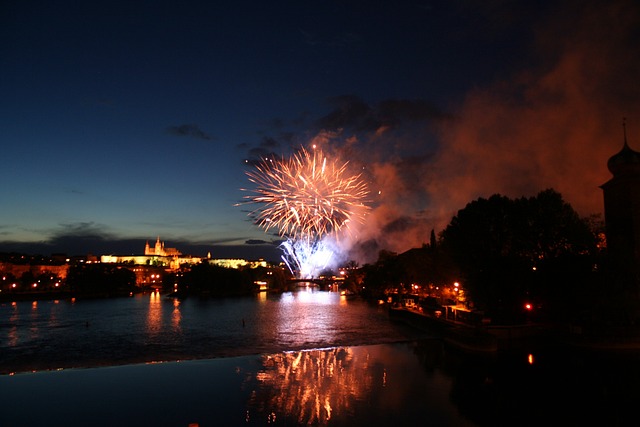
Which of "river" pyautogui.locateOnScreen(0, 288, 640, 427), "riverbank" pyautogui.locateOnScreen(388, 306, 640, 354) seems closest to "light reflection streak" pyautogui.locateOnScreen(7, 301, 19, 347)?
"river" pyautogui.locateOnScreen(0, 288, 640, 427)

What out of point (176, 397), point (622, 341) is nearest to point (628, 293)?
point (622, 341)

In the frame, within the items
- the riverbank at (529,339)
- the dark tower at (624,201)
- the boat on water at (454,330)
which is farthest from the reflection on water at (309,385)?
the dark tower at (624,201)

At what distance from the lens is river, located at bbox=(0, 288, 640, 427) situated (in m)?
18.4

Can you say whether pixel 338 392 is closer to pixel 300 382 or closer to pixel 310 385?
pixel 310 385

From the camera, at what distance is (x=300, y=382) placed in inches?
906

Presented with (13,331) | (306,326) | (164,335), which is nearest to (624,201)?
(306,326)

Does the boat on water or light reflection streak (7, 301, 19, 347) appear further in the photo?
light reflection streak (7, 301, 19, 347)

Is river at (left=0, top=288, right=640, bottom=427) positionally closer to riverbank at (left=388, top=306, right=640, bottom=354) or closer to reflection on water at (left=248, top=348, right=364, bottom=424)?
reflection on water at (left=248, top=348, right=364, bottom=424)

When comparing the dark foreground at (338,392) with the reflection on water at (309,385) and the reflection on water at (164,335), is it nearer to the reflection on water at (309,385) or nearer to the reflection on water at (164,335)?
the reflection on water at (309,385)

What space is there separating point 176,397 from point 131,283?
103m

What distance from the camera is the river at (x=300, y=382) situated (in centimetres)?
1838

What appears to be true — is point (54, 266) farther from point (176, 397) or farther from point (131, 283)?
point (176, 397)

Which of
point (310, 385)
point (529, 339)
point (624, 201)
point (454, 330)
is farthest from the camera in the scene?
point (624, 201)

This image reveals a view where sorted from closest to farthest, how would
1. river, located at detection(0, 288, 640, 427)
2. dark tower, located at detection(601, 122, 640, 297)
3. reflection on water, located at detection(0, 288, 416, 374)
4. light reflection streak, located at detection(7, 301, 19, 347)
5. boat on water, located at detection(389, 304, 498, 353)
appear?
river, located at detection(0, 288, 640, 427) < boat on water, located at detection(389, 304, 498, 353) < reflection on water, located at detection(0, 288, 416, 374) < light reflection streak, located at detection(7, 301, 19, 347) < dark tower, located at detection(601, 122, 640, 297)
